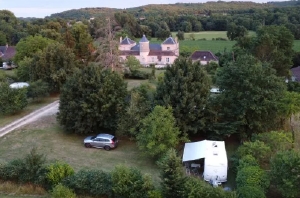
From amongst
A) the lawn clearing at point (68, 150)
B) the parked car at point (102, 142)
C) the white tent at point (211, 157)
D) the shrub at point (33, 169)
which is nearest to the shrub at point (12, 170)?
the shrub at point (33, 169)

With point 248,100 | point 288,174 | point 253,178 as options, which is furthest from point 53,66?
point 288,174

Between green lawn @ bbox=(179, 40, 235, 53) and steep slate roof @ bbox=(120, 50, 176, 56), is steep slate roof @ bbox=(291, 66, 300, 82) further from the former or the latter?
green lawn @ bbox=(179, 40, 235, 53)

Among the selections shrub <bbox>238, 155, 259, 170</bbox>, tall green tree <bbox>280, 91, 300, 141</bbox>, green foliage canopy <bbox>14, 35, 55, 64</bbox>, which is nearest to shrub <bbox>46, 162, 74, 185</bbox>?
shrub <bbox>238, 155, 259, 170</bbox>

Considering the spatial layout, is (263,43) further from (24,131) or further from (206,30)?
(206,30)

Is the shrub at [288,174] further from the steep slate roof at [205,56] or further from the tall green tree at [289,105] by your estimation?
the steep slate roof at [205,56]

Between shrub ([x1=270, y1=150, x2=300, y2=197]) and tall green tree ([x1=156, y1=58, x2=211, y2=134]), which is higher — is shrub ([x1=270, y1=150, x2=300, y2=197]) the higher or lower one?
the lower one
